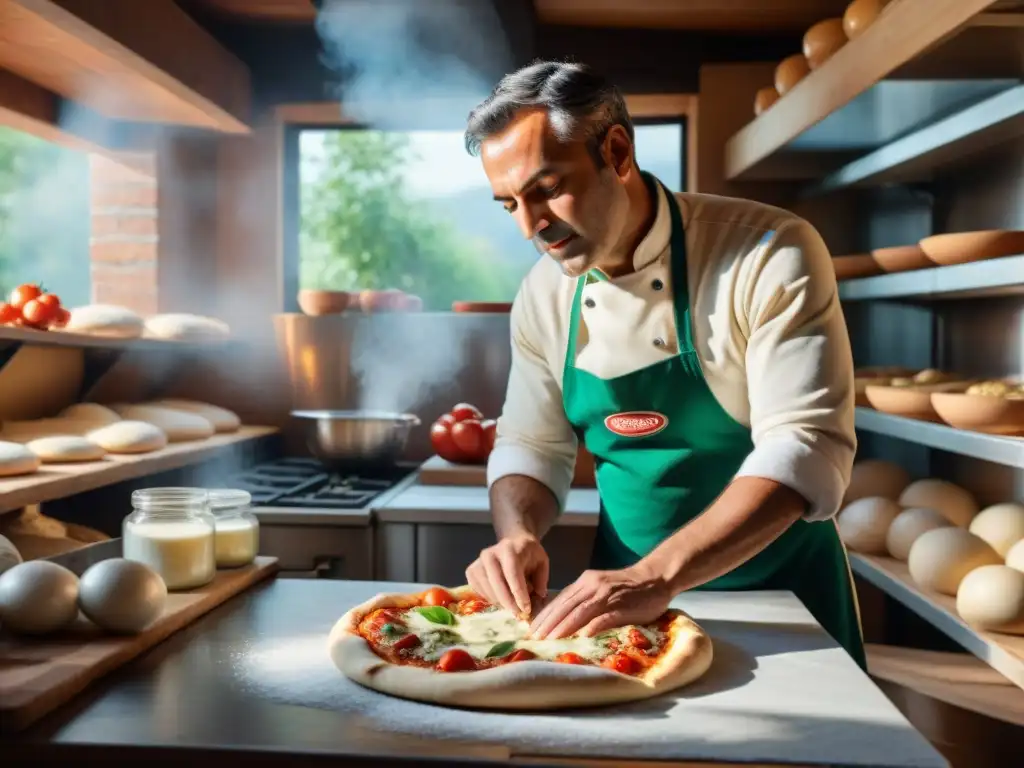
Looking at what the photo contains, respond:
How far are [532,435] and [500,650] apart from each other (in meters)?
0.68

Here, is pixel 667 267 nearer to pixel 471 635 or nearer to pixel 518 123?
pixel 518 123

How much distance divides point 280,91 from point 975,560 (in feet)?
9.05

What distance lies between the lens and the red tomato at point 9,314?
2.59 meters

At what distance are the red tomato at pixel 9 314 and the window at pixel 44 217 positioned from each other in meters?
0.26

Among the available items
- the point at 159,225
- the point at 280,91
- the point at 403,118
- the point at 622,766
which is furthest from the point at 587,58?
the point at 622,766

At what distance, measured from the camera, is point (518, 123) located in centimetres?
169

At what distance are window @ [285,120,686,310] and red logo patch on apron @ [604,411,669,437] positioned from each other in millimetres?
1886

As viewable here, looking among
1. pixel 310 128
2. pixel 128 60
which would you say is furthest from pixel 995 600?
pixel 310 128

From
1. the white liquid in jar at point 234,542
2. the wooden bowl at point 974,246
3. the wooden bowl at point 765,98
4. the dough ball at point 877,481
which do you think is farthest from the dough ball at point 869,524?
the white liquid in jar at point 234,542

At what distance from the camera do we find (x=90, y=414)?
2.93m

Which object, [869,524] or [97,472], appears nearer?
[97,472]

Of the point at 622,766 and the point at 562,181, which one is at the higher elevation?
the point at 562,181

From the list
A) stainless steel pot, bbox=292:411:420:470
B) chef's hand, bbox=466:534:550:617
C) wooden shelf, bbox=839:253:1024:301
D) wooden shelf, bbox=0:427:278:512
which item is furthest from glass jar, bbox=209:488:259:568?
wooden shelf, bbox=839:253:1024:301

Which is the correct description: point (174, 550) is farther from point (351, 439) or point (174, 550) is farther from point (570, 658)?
point (351, 439)
